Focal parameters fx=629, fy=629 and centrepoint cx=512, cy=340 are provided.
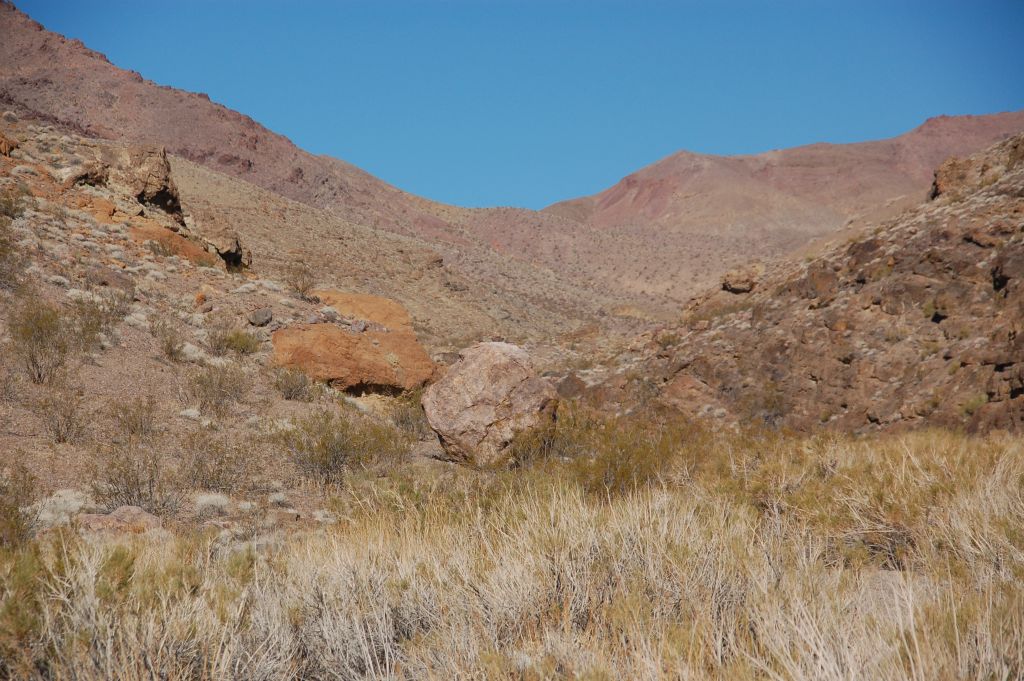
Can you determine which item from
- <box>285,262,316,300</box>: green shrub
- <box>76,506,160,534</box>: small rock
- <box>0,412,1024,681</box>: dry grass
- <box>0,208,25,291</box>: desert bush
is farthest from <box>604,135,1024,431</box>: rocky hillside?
<box>285,262,316,300</box>: green shrub

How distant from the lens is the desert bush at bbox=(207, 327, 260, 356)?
402 inches

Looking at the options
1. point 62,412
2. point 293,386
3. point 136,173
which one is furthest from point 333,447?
point 136,173

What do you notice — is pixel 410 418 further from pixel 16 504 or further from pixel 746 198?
pixel 746 198

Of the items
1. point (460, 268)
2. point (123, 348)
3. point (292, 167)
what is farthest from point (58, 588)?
point (292, 167)

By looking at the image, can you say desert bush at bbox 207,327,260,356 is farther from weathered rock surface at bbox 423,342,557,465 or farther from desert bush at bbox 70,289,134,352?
weathered rock surface at bbox 423,342,557,465

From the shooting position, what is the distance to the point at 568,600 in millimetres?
2846

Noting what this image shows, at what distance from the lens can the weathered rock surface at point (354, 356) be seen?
1045cm

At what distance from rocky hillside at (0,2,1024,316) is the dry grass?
17.4 metres

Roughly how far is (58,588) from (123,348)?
23.9ft

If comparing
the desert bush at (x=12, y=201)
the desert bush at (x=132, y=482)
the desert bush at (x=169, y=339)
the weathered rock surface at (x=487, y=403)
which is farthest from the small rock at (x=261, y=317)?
the desert bush at (x=132, y=482)

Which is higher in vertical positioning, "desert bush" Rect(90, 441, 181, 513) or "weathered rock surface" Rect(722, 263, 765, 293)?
"weathered rock surface" Rect(722, 263, 765, 293)

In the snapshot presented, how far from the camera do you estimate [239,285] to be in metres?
13.1

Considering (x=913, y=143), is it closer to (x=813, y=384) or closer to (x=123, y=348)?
(x=813, y=384)

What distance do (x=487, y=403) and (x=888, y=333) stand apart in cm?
683
